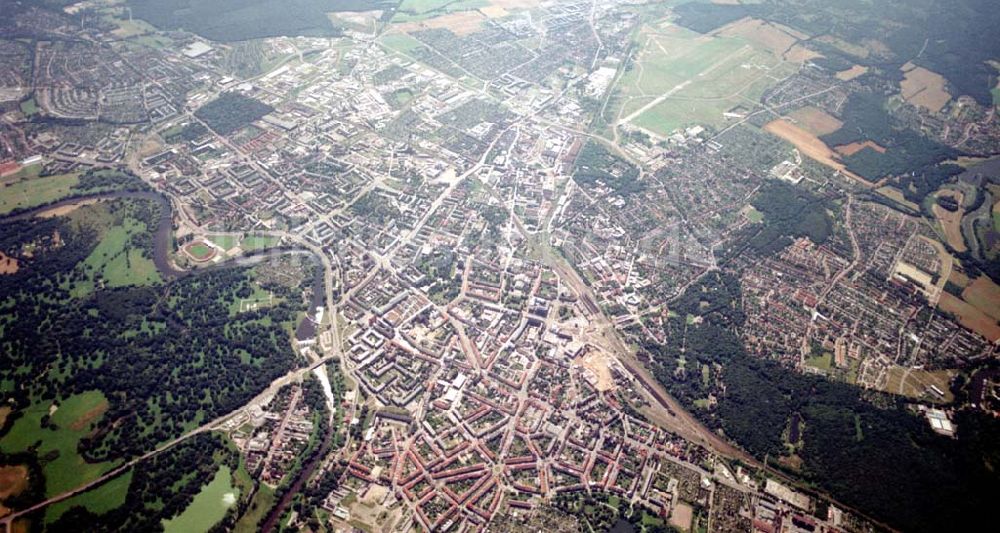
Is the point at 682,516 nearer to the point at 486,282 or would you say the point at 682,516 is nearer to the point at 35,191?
the point at 486,282

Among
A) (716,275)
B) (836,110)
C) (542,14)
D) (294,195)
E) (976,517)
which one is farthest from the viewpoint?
(542,14)

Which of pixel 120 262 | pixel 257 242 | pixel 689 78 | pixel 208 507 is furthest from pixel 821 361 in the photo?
pixel 120 262

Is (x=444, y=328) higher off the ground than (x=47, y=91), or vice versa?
(x=47, y=91)

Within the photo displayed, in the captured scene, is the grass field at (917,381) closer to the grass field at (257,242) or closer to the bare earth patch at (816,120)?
the bare earth patch at (816,120)

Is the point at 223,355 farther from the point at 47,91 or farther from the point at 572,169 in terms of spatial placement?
the point at 47,91

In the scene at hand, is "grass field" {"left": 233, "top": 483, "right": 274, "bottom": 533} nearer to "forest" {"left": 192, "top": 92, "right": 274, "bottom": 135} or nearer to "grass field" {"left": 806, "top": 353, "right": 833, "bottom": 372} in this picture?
"grass field" {"left": 806, "top": 353, "right": 833, "bottom": 372}

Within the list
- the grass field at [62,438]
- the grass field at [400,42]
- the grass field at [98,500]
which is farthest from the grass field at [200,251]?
the grass field at [400,42]

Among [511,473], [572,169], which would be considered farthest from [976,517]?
[572,169]

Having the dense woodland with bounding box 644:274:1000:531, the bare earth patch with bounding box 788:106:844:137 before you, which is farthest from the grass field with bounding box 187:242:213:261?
the bare earth patch with bounding box 788:106:844:137
